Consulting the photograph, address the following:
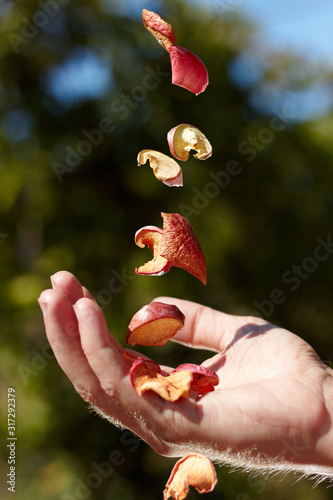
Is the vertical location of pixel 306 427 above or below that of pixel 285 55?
below

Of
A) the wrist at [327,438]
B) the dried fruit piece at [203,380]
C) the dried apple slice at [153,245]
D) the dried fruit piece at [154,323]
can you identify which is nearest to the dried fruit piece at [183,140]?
the dried apple slice at [153,245]

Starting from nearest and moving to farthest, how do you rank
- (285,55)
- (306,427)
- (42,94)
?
(306,427) → (42,94) → (285,55)

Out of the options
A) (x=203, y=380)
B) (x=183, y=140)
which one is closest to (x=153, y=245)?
(x=183, y=140)

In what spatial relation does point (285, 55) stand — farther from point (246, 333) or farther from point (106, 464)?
point (106, 464)

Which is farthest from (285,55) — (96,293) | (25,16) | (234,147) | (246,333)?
(246,333)

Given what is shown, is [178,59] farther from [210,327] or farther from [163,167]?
[210,327]

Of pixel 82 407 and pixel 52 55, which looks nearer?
pixel 82 407

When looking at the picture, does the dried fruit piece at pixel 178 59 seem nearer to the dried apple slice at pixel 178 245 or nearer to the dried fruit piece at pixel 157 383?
the dried apple slice at pixel 178 245

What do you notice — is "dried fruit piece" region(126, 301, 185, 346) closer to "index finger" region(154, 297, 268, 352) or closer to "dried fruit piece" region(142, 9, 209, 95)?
"index finger" region(154, 297, 268, 352)
